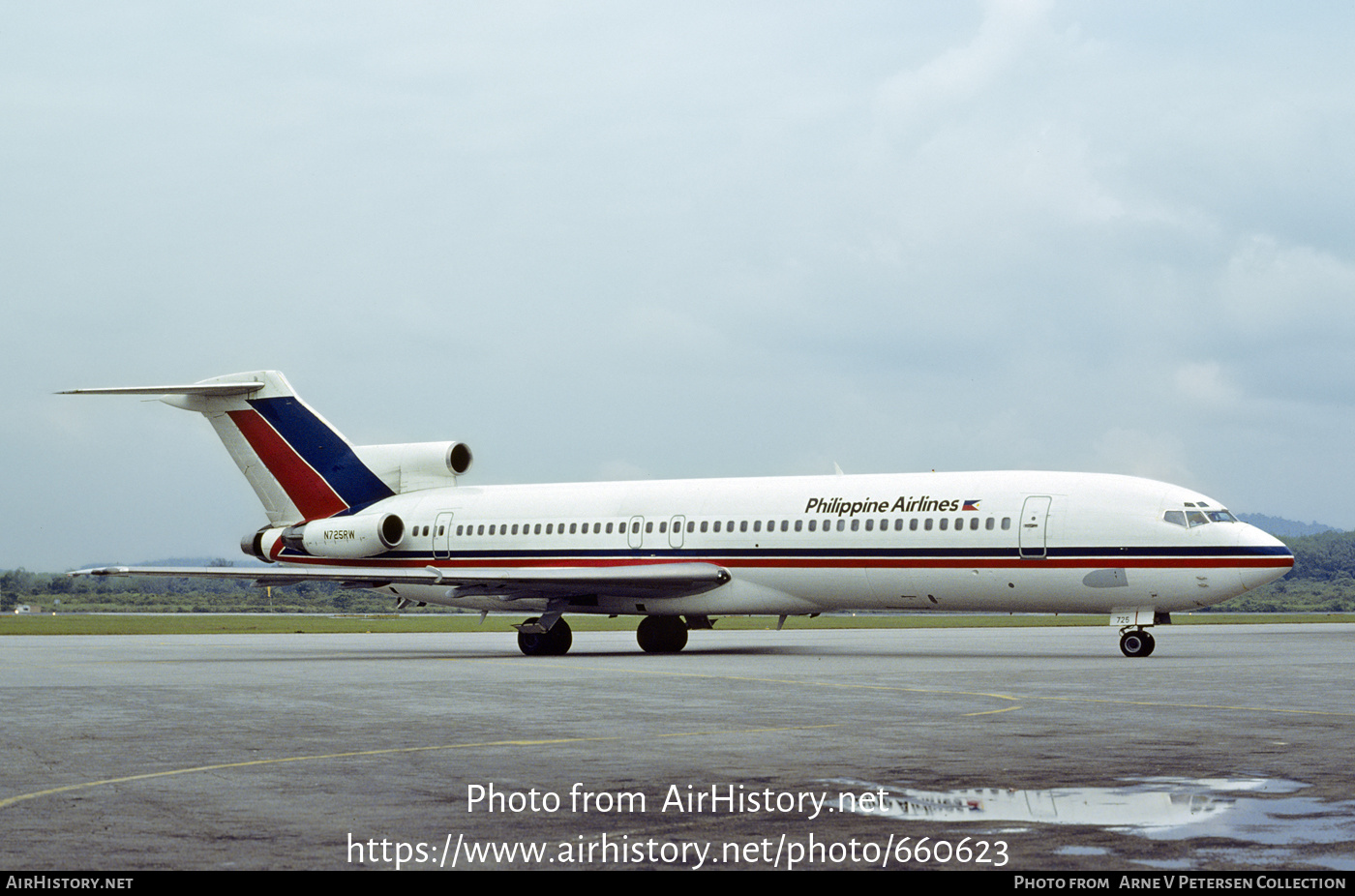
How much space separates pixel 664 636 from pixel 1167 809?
2667cm

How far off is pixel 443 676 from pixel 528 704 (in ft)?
21.7

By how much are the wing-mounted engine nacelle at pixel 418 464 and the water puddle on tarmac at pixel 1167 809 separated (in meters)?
A: 31.2

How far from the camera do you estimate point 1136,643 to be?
30.0 meters

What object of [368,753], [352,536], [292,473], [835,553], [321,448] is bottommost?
[368,753]

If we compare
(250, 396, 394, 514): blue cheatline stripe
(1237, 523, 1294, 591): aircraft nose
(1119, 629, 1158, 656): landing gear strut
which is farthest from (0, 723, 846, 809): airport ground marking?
(250, 396, 394, 514): blue cheatline stripe

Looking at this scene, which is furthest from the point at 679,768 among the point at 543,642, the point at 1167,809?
the point at 543,642

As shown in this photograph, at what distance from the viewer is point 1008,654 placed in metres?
32.1

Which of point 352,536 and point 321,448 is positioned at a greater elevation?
point 321,448

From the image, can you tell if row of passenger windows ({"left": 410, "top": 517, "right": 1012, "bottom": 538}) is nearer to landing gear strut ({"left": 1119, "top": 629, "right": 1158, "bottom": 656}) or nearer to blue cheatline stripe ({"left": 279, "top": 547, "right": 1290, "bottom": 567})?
blue cheatline stripe ({"left": 279, "top": 547, "right": 1290, "bottom": 567})

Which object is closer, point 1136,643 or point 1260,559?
point 1260,559

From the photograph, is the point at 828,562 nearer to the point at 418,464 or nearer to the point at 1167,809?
the point at 418,464

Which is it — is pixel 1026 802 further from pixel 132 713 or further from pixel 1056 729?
pixel 132 713

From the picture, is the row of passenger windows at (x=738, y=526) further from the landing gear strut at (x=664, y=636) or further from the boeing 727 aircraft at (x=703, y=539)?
the landing gear strut at (x=664, y=636)

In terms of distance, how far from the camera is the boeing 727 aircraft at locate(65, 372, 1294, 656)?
29.8 m
